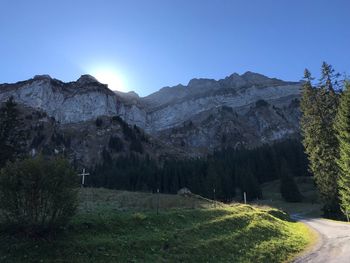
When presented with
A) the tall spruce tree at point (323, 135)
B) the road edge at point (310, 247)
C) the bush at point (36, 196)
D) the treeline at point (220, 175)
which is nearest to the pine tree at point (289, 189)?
the treeline at point (220, 175)

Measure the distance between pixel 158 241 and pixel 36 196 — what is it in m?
6.77

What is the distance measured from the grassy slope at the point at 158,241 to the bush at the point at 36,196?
832mm

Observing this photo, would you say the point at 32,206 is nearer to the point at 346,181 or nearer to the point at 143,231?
the point at 143,231

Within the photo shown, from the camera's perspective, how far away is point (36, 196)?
1850 centimetres

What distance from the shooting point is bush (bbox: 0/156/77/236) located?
714 inches

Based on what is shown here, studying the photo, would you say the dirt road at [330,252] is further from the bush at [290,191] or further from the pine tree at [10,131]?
the bush at [290,191]

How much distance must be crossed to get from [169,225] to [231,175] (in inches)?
3950

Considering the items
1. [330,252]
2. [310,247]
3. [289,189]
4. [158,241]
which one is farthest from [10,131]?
[289,189]

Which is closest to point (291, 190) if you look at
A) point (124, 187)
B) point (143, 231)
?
point (124, 187)

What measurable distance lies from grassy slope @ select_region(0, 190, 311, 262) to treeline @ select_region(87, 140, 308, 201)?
74823 millimetres

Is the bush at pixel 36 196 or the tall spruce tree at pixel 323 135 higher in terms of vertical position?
Answer: the tall spruce tree at pixel 323 135

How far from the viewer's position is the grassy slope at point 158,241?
17188 millimetres

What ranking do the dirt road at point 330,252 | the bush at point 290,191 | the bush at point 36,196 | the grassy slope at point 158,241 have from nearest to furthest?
the grassy slope at point 158,241 < the bush at point 36,196 < the dirt road at point 330,252 < the bush at point 290,191

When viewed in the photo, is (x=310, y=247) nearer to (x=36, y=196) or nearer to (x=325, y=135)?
(x=36, y=196)
